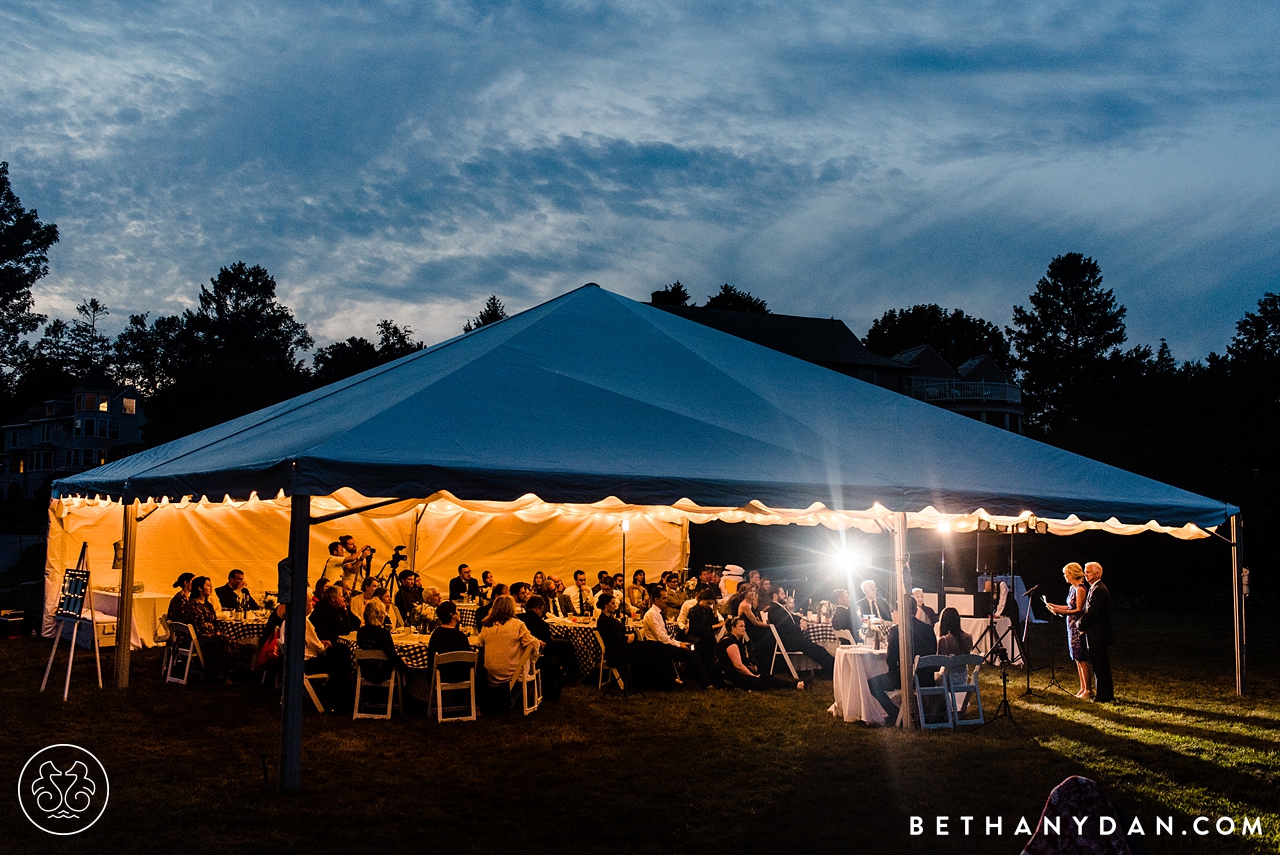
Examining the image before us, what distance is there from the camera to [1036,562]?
21.9 metres

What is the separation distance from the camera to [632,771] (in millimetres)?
6621

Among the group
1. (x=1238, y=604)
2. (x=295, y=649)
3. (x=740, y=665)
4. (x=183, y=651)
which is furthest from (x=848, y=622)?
(x=183, y=651)

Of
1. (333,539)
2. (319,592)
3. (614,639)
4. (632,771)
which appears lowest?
(632,771)

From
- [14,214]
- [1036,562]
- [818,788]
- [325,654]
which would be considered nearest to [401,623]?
[325,654]

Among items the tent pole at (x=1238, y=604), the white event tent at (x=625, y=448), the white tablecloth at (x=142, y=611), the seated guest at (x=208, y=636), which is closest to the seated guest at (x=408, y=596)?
the white event tent at (x=625, y=448)

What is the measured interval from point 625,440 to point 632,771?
2.52 metres

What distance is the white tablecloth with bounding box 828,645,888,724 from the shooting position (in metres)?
8.43

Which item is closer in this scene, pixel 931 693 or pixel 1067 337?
pixel 931 693

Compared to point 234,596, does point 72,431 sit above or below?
above

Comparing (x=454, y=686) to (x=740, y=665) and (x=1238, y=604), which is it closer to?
(x=740, y=665)

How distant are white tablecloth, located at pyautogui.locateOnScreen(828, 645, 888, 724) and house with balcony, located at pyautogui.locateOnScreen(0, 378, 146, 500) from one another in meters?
54.8

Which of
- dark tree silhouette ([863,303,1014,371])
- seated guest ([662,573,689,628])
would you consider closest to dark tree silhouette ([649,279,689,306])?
dark tree silhouette ([863,303,1014,371])

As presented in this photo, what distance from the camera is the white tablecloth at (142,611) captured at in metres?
12.8

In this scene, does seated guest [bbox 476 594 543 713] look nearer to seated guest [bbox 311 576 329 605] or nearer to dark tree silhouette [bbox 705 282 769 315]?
seated guest [bbox 311 576 329 605]
